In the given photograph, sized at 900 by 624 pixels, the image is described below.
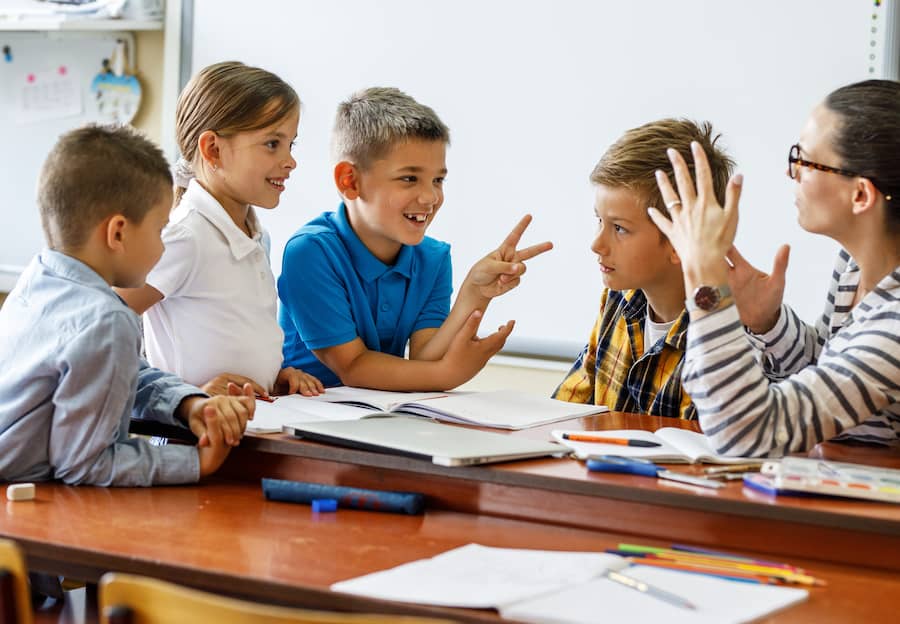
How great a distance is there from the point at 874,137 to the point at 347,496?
896 millimetres

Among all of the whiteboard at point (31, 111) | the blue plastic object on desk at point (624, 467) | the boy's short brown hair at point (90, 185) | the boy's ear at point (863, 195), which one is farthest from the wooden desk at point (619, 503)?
the whiteboard at point (31, 111)

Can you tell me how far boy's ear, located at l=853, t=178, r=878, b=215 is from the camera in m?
1.60

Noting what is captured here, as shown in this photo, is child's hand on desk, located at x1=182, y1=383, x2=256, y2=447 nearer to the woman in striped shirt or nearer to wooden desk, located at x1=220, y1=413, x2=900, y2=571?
wooden desk, located at x1=220, y1=413, x2=900, y2=571

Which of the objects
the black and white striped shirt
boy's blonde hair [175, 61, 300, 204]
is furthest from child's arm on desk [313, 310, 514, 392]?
the black and white striped shirt

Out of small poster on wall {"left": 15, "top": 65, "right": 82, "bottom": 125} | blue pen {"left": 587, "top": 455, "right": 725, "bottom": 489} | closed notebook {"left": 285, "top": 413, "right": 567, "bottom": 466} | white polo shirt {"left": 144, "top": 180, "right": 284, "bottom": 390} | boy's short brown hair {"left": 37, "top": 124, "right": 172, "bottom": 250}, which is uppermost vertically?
small poster on wall {"left": 15, "top": 65, "right": 82, "bottom": 125}

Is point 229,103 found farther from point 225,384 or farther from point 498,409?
point 498,409

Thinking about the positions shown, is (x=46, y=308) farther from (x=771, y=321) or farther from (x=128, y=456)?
(x=771, y=321)

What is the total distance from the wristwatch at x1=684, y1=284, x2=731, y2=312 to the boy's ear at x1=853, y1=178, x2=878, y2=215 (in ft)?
0.96

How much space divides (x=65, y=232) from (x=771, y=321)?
3.69 ft

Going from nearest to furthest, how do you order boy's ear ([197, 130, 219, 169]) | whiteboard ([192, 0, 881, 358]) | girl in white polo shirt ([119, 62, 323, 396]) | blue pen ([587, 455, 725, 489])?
blue pen ([587, 455, 725, 489]) → girl in white polo shirt ([119, 62, 323, 396]) → boy's ear ([197, 130, 219, 169]) → whiteboard ([192, 0, 881, 358])

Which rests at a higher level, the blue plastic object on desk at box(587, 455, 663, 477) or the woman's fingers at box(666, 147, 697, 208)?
the woman's fingers at box(666, 147, 697, 208)

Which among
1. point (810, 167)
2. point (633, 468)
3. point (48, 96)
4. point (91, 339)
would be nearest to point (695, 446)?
point (633, 468)

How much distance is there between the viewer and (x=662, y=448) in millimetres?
1506

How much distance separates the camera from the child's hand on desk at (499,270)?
218 centimetres
